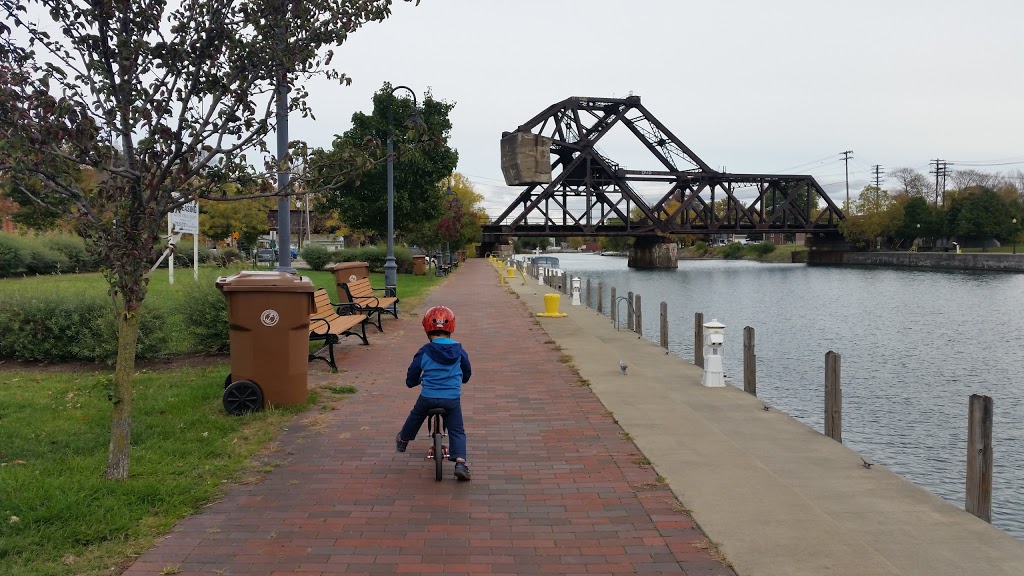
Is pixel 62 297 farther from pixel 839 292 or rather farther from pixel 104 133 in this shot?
pixel 839 292

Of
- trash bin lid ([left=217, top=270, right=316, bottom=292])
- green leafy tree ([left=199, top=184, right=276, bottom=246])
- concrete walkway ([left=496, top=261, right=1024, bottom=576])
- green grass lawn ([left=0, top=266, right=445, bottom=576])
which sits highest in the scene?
green leafy tree ([left=199, top=184, right=276, bottom=246])

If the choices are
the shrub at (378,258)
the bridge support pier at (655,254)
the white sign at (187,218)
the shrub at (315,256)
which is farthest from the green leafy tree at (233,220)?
the bridge support pier at (655,254)

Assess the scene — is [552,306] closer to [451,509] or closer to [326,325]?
[326,325]

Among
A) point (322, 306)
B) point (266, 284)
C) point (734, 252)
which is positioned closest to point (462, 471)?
point (266, 284)

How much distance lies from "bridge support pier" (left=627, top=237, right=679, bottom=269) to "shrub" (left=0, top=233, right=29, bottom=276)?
7414 cm

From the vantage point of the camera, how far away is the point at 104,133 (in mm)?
5559

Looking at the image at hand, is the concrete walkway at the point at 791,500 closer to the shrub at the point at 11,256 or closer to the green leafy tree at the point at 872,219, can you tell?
the shrub at the point at 11,256

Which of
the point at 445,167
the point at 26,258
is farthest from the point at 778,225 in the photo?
the point at 26,258

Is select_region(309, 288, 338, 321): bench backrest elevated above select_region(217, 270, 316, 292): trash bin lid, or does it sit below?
below

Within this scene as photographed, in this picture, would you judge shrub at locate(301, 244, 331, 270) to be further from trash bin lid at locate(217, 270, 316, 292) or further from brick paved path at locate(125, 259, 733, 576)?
trash bin lid at locate(217, 270, 316, 292)

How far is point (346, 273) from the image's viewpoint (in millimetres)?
16984

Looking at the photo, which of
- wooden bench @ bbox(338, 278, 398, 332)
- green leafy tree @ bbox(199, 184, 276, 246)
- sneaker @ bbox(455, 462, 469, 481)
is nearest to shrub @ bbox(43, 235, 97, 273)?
wooden bench @ bbox(338, 278, 398, 332)

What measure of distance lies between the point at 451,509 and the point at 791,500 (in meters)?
2.38

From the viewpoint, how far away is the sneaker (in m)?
5.84
